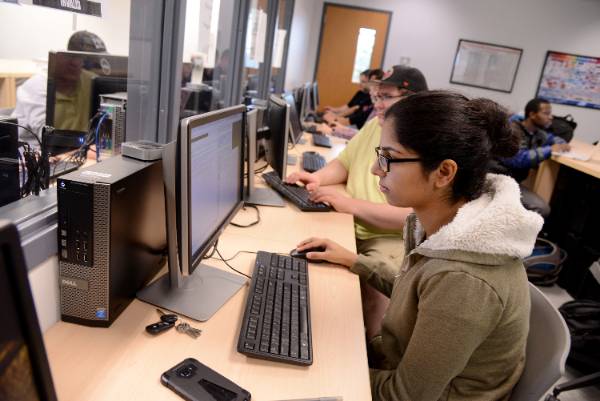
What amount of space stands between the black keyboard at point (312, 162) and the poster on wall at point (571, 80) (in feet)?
16.5

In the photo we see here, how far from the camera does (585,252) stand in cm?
312

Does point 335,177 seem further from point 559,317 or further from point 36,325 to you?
point 36,325

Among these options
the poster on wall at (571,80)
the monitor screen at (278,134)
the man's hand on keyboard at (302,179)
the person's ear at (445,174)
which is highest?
the poster on wall at (571,80)

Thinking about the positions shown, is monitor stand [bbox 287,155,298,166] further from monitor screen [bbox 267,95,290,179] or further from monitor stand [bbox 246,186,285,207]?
monitor stand [bbox 246,186,285,207]

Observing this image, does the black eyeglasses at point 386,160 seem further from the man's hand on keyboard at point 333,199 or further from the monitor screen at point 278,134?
the monitor screen at point 278,134

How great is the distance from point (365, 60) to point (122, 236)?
6.28 metres

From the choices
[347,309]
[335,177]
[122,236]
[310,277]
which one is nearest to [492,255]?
[347,309]

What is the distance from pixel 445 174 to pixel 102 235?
0.72m

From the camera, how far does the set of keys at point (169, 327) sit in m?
0.93

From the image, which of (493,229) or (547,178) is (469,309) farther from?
(547,178)

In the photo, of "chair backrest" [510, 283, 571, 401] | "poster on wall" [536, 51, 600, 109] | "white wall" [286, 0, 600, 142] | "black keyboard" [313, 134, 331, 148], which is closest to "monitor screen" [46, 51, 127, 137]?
"chair backrest" [510, 283, 571, 401]

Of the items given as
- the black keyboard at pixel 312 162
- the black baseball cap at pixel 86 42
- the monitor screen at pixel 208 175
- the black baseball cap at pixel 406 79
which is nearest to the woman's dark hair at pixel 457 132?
the monitor screen at pixel 208 175

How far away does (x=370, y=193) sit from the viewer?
1.98 metres

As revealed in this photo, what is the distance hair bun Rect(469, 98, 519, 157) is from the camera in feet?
3.25
